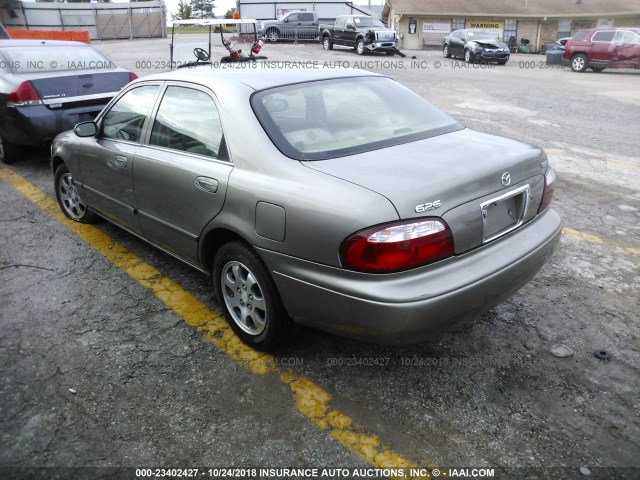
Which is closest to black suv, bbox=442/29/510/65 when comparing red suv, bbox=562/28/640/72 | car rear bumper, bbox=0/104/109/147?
red suv, bbox=562/28/640/72

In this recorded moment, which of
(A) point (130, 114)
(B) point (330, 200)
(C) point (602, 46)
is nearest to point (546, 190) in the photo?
(B) point (330, 200)

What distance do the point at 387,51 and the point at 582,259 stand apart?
22.3 m

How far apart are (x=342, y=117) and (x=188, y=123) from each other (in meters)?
0.99

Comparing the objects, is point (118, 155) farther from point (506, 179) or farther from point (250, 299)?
point (506, 179)

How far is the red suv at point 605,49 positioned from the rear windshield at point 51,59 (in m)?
18.2

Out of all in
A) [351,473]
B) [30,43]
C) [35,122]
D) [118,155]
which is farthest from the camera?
[30,43]

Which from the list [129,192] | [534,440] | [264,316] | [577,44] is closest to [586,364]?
[534,440]

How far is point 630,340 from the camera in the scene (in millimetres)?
3123

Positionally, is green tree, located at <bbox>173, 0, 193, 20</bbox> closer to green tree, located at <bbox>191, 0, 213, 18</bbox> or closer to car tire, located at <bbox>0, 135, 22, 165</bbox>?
green tree, located at <bbox>191, 0, 213, 18</bbox>

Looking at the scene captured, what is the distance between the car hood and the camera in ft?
7.87

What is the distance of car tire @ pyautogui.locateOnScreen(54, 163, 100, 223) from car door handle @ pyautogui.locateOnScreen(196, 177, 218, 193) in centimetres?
220

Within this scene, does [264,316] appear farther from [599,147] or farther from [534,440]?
[599,147]

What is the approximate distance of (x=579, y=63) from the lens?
20094 mm

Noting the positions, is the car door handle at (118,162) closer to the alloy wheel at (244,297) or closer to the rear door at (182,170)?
the rear door at (182,170)
